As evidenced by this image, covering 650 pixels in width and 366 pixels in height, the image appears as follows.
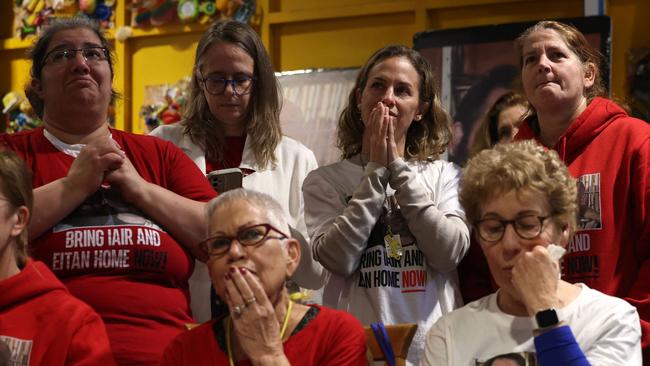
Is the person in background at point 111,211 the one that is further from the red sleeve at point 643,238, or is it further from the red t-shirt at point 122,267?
the red sleeve at point 643,238

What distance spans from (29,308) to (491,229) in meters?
1.04

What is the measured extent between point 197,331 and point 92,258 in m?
0.42

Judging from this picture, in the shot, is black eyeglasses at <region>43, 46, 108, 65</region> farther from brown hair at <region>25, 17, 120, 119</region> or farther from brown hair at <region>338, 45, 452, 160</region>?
brown hair at <region>338, 45, 452, 160</region>

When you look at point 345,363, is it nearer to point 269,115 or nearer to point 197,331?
point 197,331

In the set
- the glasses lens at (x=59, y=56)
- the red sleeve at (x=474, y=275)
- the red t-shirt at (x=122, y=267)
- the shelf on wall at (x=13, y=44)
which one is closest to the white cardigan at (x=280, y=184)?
the red t-shirt at (x=122, y=267)

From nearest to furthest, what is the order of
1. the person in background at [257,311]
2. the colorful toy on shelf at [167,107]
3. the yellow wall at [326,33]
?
the person in background at [257,311] < the yellow wall at [326,33] < the colorful toy on shelf at [167,107]

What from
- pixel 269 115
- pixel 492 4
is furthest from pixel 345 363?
pixel 492 4

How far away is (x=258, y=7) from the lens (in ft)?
18.0

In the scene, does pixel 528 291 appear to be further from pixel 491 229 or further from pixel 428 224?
pixel 428 224

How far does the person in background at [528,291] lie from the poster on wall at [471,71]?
99.2 inches

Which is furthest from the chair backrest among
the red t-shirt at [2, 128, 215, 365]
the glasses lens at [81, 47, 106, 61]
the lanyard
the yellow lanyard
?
the glasses lens at [81, 47, 106, 61]

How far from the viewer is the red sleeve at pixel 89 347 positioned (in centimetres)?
211

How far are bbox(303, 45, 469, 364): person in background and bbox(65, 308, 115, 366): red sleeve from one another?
729 millimetres

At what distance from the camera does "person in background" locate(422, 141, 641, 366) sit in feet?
6.55
